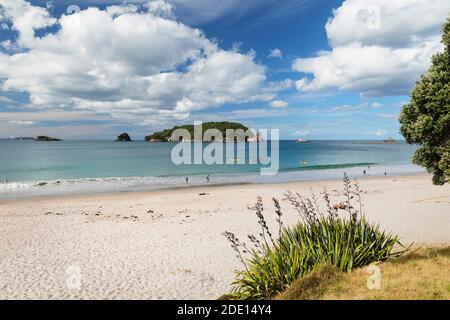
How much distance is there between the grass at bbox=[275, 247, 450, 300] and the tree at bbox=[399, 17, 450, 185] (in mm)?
3140

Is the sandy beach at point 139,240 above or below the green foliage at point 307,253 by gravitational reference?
below

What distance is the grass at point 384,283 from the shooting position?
5906mm

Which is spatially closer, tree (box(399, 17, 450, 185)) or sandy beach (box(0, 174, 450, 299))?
tree (box(399, 17, 450, 185))

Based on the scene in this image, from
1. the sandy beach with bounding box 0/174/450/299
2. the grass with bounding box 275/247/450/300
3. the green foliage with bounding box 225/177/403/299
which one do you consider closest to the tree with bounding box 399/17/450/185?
the green foliage with bounding box 225/177/403/299

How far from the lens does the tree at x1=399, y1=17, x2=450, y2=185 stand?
890 cm

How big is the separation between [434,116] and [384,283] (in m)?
5.21

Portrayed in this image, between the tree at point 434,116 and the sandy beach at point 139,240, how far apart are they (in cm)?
524

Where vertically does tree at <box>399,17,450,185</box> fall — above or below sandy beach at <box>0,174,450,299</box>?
above

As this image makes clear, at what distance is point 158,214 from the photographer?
21.5 meters

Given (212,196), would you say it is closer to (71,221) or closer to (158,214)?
(158,214)

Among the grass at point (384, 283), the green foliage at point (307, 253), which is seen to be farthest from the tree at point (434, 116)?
the grass at point (384, 283)

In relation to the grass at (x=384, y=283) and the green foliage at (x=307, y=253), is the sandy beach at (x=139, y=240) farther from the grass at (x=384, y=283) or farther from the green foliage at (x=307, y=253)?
the grass at (x=384, y=283)

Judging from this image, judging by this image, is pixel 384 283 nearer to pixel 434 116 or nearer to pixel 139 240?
pixel 434 116

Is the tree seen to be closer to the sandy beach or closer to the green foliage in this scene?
the green foliage
